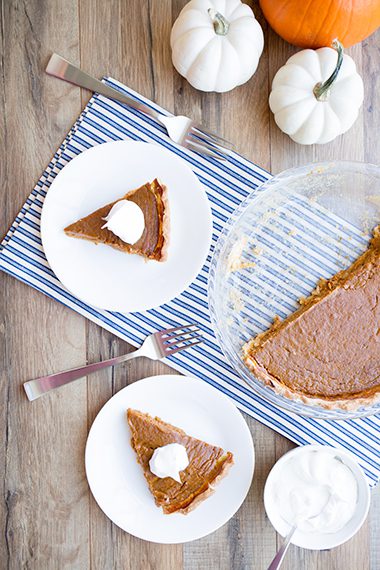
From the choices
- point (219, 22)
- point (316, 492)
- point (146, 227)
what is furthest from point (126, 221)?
point (316, 492)

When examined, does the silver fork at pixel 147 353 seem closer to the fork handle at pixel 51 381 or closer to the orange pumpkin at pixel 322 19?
the fork handle at pixel 51 381

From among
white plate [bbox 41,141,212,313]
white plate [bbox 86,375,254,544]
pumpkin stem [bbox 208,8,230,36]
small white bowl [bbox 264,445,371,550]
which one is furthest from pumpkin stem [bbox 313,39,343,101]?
small white bowl [bbox 264,445,371,550]

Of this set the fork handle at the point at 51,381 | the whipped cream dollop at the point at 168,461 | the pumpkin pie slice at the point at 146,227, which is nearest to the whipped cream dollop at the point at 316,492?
the whipped cream dollop at the point at 168,461

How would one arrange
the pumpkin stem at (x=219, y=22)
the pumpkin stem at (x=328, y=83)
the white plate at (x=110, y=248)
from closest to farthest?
1. the pumpkin stem at (x=328, y=83)
2. the pumpkin stem at (x=219, y=22)
3. the white plate at (x=110, y=248)

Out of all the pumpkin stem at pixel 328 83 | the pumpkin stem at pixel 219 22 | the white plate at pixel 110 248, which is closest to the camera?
the pumpkin stem at pixel 328 83

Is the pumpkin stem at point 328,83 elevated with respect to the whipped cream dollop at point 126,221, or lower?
elevated

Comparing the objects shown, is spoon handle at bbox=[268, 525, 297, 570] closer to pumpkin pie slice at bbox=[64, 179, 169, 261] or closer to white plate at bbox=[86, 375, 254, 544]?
white plate at bbox=[86, 375, 254, 544]
